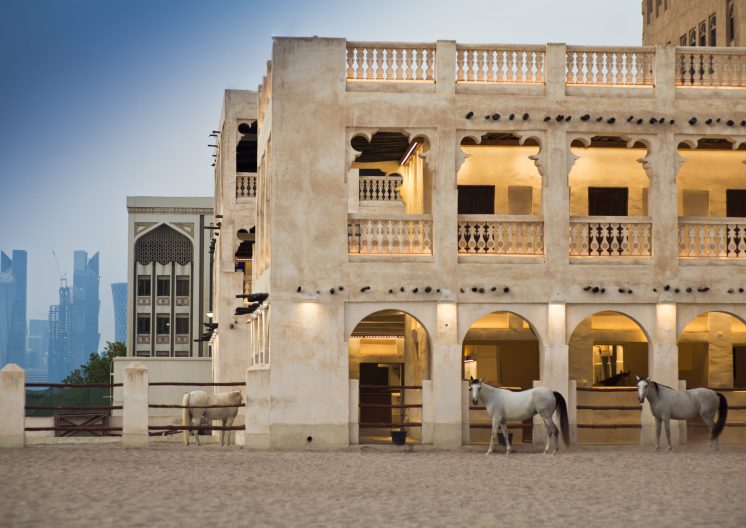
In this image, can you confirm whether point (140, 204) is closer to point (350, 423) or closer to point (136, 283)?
point (136, 283)

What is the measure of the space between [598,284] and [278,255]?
674cm

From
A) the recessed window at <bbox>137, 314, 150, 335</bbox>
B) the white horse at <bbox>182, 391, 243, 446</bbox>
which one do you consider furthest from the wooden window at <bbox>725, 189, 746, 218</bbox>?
the recessed window at <bbox>137, 314, 150, 335</bbox>

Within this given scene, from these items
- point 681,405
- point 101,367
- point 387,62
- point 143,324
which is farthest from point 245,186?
point 101,367

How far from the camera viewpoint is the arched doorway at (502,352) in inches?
1336

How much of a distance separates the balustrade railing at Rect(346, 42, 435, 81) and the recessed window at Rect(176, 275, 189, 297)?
57.2 m

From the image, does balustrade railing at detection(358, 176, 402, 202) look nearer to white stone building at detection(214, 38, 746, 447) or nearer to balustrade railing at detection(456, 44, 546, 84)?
white stone building at detection(214, 38, 746, 447)

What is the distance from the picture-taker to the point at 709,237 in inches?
1153

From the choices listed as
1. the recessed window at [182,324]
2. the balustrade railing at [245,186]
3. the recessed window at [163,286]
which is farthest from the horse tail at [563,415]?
the recessed window at [163,286]

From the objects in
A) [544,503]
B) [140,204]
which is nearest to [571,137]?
[544,503]

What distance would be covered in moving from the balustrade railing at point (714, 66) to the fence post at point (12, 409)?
1530cm

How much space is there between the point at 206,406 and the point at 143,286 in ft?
183

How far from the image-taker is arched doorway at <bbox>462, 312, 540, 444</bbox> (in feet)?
111

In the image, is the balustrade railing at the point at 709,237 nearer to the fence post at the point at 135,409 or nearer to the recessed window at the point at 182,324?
the fence post at the point at 135,409

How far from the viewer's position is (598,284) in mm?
28609
